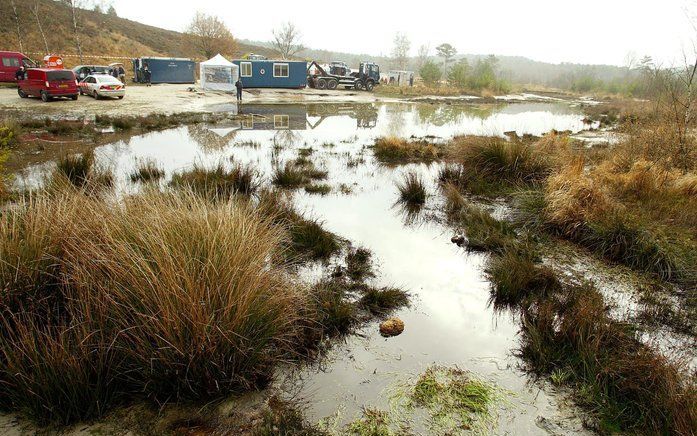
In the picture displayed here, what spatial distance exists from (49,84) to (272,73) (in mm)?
18207

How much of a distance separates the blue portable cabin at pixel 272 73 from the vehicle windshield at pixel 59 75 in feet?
49.8

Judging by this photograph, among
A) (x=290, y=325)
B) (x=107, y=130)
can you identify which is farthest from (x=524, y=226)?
(x=107, y=130)

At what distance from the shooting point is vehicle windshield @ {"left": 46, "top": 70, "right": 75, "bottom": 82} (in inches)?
803

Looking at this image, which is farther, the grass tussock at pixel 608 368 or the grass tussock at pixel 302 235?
the grass tussock at pixel 302 235

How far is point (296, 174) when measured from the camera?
8820 mm

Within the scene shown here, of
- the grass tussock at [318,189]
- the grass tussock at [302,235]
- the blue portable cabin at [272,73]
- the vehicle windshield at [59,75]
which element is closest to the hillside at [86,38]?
the blue portable cabin at [272,73]

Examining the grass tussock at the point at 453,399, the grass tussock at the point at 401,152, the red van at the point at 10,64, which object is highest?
the red van at the point at 10,64

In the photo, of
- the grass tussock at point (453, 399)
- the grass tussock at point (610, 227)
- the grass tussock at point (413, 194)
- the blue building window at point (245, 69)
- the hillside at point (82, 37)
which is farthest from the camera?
the hillside at point (82, 37)

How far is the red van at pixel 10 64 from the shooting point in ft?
90.0

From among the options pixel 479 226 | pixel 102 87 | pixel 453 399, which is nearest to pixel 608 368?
pixel 453 399

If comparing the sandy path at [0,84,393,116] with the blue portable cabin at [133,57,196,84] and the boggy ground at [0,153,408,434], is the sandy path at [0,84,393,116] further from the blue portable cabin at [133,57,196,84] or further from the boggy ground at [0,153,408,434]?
the boggy ground at [0,153,408,434]

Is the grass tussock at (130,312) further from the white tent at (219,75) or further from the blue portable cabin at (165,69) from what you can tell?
the blue portable cabin at (165,69)

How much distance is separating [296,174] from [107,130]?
9.03 metres

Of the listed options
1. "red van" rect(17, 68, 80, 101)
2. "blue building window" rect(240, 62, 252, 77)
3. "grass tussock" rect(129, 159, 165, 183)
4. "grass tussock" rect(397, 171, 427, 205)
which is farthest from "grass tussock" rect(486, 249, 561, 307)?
"blue building window" rect(240, 62, 252, 77)
